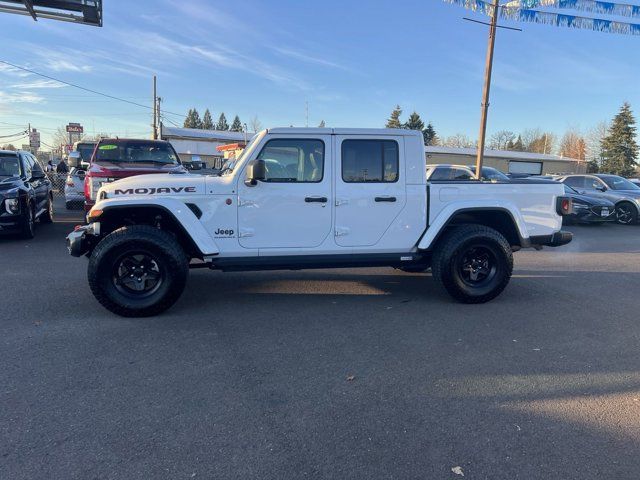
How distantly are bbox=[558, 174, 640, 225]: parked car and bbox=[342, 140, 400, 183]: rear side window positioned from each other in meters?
12.8

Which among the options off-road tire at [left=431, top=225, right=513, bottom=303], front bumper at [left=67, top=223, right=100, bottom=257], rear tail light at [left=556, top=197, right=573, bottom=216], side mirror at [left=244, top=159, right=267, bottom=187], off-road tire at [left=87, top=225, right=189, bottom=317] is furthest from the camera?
rear tail light at [left=556, top=197, right=573, bottom=216]

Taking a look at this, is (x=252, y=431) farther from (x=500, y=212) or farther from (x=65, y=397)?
(x=500, y=212)

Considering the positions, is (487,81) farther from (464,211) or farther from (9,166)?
(9,166)

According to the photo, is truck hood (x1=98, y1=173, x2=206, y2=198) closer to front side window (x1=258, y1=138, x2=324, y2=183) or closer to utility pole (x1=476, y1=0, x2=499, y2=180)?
front side window (x1=258, y1=138, x2=324, y2=183)

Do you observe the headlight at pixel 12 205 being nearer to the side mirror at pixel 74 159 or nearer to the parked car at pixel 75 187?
the side mirror at pixel 74 159

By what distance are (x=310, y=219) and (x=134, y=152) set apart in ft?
21.6

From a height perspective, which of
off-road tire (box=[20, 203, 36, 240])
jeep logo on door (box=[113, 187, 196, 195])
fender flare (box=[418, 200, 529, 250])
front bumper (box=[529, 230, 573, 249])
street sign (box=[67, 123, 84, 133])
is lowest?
off-road tire (box=[20, 203, 36, 240])

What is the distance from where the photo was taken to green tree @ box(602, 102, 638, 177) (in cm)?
5481

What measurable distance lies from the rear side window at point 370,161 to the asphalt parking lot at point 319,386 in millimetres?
1499

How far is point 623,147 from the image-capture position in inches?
2162

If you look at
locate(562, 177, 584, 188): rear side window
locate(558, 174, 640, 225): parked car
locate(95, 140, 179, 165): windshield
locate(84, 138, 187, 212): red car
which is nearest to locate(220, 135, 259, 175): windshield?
locate(84, 138, 187, 212): red car

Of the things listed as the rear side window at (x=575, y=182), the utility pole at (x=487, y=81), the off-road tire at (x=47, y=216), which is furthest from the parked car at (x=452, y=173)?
the off-road tire at (x=47, y=216)

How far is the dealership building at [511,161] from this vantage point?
59344 mm

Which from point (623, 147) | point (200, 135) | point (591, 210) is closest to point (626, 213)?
point (591, 210)
